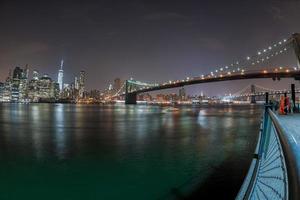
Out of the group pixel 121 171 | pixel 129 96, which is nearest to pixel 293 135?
pixel 121 171

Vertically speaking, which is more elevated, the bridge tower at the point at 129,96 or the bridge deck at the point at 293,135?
the bridge tower at the point at 129,96

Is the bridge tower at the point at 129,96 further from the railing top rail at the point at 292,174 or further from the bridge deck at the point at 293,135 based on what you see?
the railing top rail at the point at 292,174

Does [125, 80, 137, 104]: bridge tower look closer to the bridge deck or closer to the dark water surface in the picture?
the dark water surface

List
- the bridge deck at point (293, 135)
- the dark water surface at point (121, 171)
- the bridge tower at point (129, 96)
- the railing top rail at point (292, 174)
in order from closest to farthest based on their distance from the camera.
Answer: the railing top rail at point (292, 174) → the bridge deck at point (293, 135) → the dark water surface at point (121, 171) → the bridge tower at point (129, 96)

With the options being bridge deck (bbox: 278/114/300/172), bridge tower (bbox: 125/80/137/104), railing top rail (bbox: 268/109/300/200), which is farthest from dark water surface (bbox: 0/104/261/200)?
bridge tower (bbox: 125/80/137/104)

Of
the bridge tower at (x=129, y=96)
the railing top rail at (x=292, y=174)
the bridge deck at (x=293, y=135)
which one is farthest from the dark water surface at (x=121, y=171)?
the bridge tower at (x=129, y=96)

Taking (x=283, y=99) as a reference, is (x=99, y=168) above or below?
below

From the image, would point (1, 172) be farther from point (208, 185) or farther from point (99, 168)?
point (208, 185)

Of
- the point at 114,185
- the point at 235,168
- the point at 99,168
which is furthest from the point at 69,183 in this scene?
the point at 235,168

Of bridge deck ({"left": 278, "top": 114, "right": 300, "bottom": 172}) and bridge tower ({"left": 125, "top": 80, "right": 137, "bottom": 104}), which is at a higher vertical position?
bridge tower ({"left": 125, "top": 80, "right": 137, "bottom": 104})

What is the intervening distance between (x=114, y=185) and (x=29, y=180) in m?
2.47

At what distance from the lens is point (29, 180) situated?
25.8 ft

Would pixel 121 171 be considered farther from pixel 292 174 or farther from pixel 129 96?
pixel 129 96

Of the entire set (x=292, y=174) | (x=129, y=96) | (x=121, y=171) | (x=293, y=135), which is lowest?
(x=121, y=171)
